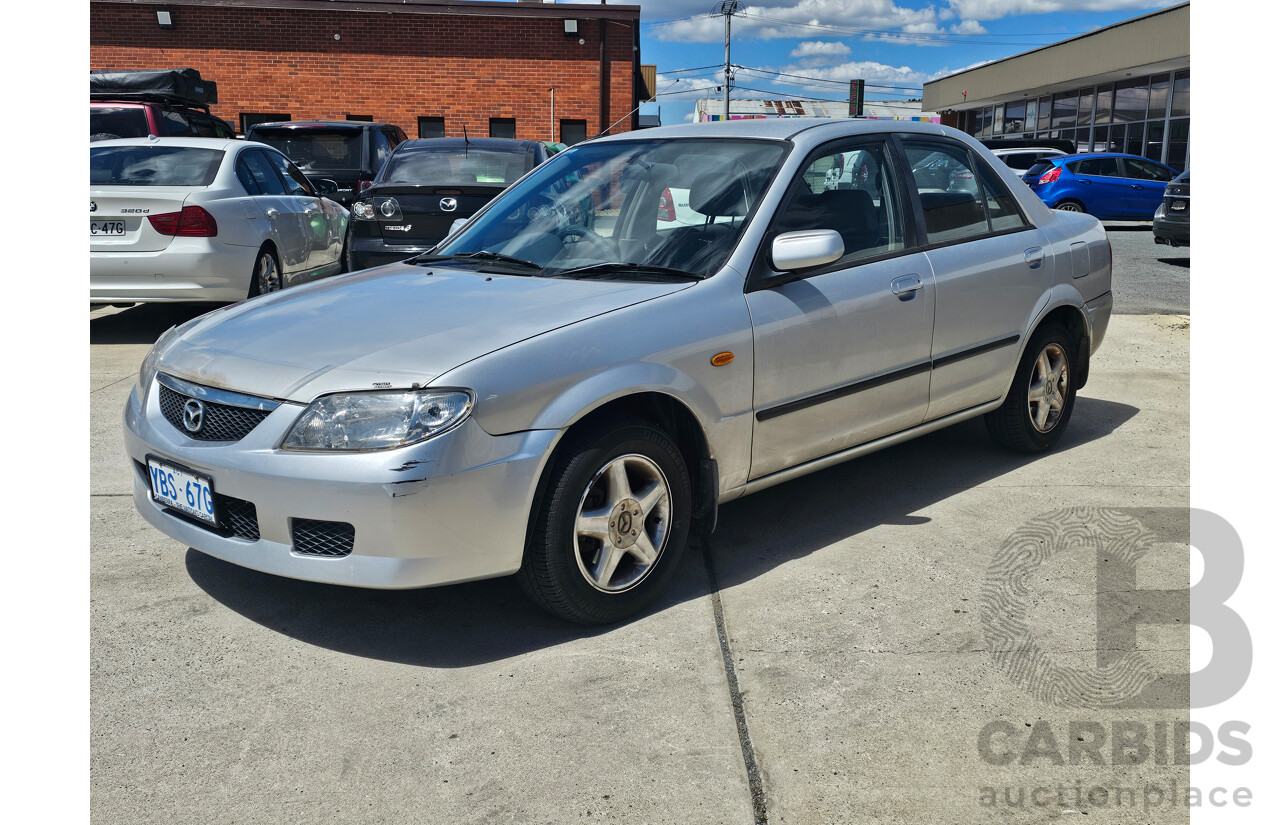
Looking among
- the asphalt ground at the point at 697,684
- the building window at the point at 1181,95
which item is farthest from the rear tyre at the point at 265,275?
the building window at the point at 1181,95

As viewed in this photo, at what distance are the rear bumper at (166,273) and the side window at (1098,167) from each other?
17297mm

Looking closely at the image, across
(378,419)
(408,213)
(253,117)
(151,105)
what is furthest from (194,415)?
(253,117)

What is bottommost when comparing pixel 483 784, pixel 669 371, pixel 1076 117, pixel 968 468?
pixel 483 784

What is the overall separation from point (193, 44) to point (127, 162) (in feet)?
65.3

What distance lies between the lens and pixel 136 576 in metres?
3.88

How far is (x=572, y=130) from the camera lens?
26562mm

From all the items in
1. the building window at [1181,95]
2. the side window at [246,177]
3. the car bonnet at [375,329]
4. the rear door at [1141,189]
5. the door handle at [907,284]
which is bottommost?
the car bonnet at [375,329]

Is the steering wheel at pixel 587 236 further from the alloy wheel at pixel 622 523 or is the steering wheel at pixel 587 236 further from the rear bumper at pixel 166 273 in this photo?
the rear bumper at pixel 166 273

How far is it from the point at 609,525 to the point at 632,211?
1.44 metres

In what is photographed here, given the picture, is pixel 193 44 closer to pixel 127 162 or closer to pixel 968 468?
pixel 127 162

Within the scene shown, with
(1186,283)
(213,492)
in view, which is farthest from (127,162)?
(1186,283)

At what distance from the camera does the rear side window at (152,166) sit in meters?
8.13

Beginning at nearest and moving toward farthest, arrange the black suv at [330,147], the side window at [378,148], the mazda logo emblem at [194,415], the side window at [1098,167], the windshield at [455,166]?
the mazda logo emblem at [194,415]
the windshield at [455,166]
the black suv at [330,147]
the side window at [378,148]
the side window at [1098,167]

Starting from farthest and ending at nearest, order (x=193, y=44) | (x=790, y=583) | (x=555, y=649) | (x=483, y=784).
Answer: (x=193, y=44) < (x=790, y=583) < (x=555, y=649) < (x=483, y=784)
